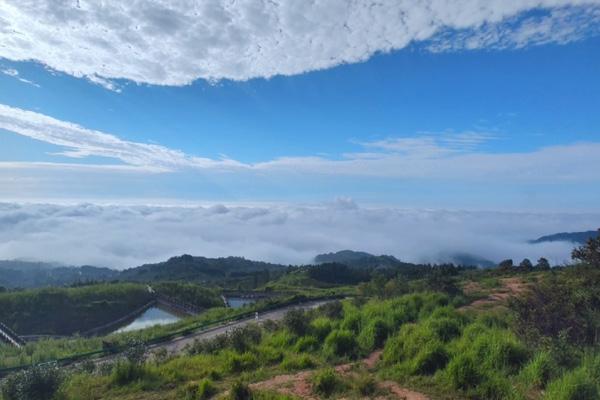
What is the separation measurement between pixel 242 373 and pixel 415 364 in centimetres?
424

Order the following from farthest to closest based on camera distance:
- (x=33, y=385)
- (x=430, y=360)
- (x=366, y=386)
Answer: (x=430, y=360) → (x=33, y=385) → (x=366, y=386)

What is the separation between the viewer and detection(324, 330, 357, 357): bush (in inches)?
460

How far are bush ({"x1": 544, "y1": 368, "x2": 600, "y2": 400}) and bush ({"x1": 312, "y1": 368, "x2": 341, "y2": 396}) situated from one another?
12.5 feet

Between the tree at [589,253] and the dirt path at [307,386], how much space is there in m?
10.3

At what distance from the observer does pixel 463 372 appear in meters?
8.44

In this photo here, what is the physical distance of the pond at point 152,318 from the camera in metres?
38.3

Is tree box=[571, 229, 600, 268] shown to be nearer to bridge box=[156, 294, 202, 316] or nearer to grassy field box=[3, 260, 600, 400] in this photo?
grassy field box=[3, 260, 600, 400]

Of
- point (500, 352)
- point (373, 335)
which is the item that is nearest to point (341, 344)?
point (373, 335)

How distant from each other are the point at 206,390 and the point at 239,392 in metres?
1.02

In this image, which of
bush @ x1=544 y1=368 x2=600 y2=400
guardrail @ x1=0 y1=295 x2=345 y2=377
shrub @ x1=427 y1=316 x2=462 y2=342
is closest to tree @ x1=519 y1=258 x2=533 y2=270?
guardrail @ x1=0 y1=295 x2=345 y2=377

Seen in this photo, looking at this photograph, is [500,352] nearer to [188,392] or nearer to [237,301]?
[188,392]

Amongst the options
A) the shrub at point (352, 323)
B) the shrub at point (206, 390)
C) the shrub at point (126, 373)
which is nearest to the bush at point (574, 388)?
the shrub at point (206, 390)

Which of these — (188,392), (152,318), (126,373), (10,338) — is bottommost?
(152,318)

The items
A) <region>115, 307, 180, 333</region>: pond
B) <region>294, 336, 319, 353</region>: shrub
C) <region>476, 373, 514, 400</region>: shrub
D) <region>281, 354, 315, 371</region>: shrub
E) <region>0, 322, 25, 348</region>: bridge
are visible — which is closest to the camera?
<region>476, 373, 514, 400</region>: shrub
